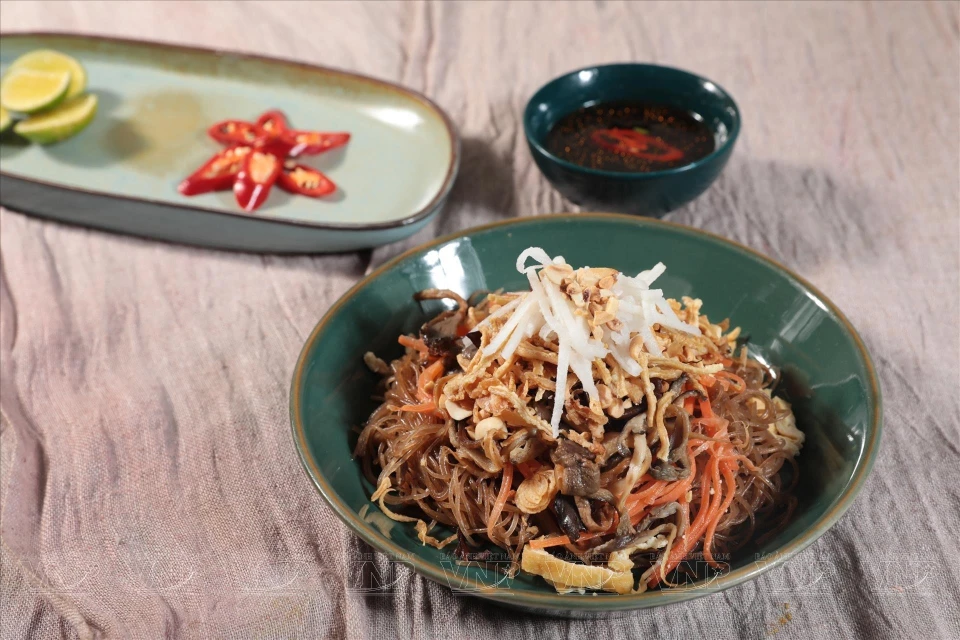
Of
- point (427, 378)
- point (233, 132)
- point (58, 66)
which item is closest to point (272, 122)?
point (233, 132)

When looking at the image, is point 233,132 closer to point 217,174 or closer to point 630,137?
point 217,174

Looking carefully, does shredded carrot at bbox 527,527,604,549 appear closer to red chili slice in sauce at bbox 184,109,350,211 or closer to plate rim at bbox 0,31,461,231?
plate rim at bbox 0,31,461,231

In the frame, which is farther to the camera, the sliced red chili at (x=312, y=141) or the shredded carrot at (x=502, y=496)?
the sliced red chili at (x=312, y=141)

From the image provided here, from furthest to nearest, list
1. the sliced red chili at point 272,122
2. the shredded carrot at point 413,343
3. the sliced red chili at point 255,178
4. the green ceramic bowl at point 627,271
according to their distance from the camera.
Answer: the sliced red chili at point 272,122 → the sliced red chili at point 255,178 → the shredded carrot at point 413,343 → the green ceramic bowl at point 627,271

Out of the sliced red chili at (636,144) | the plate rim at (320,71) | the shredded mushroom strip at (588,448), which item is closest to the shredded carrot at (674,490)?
the shredded mushroom strip at (588,448)

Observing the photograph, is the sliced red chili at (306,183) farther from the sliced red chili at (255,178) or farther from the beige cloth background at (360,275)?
the beige cloth background at (360,275)
